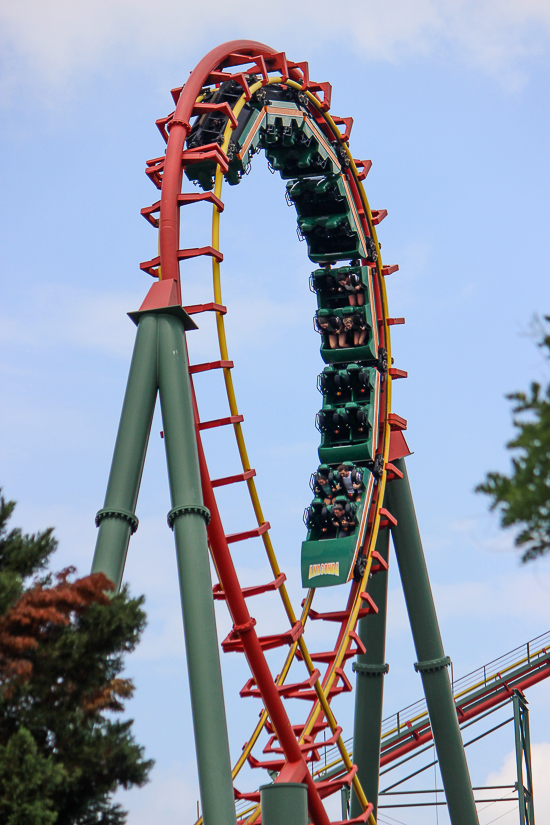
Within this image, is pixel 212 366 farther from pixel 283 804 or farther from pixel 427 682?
pixel 427 682

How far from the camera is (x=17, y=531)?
852 centimetres

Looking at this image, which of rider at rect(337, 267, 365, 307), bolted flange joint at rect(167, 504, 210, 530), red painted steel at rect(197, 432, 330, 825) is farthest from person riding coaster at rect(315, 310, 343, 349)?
bolted flange joint at rect(167, 504, 210, 530)

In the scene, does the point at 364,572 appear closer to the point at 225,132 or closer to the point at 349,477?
the point at 349,477

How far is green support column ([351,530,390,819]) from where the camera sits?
16.8 metres

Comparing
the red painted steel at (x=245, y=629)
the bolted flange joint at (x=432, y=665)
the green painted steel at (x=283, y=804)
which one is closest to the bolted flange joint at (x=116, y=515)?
the red painted steel at (x=245, y=629)

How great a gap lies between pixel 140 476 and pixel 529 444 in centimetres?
528

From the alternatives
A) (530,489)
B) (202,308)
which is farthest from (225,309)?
(530,489)

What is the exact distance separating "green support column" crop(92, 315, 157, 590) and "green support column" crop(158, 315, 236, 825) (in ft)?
0.38

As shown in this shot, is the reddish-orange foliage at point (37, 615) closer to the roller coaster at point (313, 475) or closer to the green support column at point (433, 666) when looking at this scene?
the roller coaster at point (313, 475)

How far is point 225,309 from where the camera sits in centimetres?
1263

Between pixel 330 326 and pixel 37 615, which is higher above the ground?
pixel 330 326

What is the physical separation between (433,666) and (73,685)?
9399 millimetres

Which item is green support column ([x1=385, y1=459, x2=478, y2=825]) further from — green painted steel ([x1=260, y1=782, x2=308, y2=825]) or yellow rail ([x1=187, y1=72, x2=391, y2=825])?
green painted steel ([x1=260, y1=782, x2=308, y2=825])

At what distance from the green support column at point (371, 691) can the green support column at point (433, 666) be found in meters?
0.42
